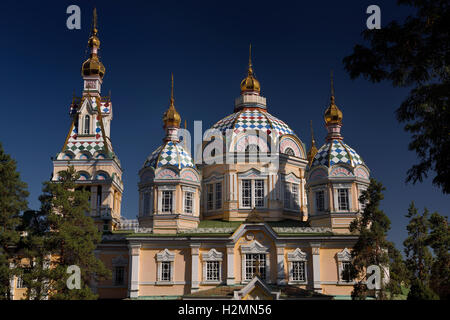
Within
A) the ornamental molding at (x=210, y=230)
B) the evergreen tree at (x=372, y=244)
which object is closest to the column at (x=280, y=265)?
the ornamental molding at (x=210, y=230)

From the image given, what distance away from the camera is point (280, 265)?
32625 mm

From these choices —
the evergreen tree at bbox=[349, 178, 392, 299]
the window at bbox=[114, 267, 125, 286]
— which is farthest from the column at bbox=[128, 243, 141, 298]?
the evergreen tree at bbox=[349, 178, 392, 299]

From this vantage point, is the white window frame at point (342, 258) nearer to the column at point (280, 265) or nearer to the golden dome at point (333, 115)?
the column at point (280, 265)

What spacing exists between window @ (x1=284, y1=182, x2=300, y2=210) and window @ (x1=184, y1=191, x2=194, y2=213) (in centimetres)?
692


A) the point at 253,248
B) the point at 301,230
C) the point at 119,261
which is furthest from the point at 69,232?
the point at 301,230

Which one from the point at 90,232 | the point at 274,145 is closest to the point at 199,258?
the point at 90,232

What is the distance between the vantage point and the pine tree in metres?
25.1

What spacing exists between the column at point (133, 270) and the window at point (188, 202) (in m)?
4.02

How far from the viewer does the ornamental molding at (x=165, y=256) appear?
33.0 metres

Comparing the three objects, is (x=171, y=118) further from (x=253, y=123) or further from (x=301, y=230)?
(x=301, y=230)

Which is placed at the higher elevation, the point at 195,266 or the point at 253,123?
the point at 253,123

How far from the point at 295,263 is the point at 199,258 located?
5.83 metres

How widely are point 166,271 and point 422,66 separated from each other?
73.6ft

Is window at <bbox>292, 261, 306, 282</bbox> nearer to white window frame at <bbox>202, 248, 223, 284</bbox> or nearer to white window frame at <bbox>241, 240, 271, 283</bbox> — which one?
white window frame at <bbox>241, 240, 271, 283</bbox>
